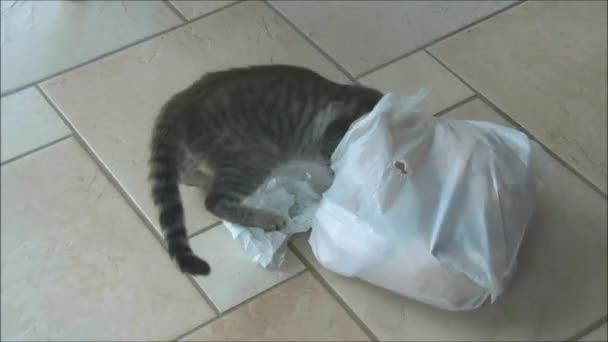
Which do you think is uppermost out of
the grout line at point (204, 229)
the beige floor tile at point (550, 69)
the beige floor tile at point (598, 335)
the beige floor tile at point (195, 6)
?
the beige floor tile at point (550, 69)

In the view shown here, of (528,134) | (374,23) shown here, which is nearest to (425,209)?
(528,134)

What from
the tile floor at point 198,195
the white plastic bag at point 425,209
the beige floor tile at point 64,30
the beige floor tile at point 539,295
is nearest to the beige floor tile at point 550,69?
the tile floor at point 198,195

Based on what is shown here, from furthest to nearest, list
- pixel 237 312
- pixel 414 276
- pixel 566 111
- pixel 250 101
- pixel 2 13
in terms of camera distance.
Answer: pixel 2 13
pixel 566 111
pixel 250 101
pixel 237 312
pixel 414 276

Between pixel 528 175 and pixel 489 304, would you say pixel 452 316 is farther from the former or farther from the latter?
pixel 528 175

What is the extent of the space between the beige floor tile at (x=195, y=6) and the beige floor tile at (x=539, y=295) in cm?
79

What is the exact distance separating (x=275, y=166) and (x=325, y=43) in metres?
0.49

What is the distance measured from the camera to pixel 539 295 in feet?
5.21

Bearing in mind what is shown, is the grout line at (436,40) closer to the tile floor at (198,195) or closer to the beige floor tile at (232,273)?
the tile floor at (198,195)

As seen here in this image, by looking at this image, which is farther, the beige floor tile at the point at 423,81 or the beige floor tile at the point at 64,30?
the beige floor tile at the point at 64,30

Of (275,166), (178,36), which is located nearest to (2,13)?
(178,36)

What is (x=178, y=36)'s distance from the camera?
2.16m

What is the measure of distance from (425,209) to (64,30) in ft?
3.73

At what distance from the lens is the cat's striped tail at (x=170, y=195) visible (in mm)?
1530

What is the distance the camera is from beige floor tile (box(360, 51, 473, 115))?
1958 mm
